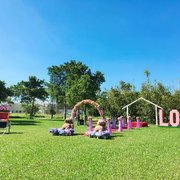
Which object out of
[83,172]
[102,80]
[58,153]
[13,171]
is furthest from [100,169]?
[102,80]

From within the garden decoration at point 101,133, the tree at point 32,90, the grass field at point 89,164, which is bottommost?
the grass field at point 89,164

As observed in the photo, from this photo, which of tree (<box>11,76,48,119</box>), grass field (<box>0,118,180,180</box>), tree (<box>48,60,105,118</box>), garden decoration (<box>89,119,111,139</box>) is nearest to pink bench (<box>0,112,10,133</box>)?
garden decoration (<box>89,119,111,139</box>)

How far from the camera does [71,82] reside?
5072cm

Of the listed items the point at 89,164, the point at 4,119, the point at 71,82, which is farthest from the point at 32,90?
the point at 89,164

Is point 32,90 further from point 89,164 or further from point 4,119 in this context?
point 89,164

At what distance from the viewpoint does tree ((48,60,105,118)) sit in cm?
4406

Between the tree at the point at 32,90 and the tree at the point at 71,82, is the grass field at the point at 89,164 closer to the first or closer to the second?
the tree at the point at 71,82

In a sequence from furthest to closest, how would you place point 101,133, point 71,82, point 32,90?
point 32,90, point 71,82, point 101,133

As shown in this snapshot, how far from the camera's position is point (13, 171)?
760cm

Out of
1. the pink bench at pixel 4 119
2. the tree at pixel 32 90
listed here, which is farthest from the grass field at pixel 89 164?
the tree at pixel 32 90

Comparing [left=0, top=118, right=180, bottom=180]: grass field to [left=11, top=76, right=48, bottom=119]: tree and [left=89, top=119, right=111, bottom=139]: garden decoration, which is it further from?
[left=11, top=76, right=48, bottom=119]: tree

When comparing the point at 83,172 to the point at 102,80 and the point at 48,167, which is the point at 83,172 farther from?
the point at 102,80

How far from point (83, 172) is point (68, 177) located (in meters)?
0.64

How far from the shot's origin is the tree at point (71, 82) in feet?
145
